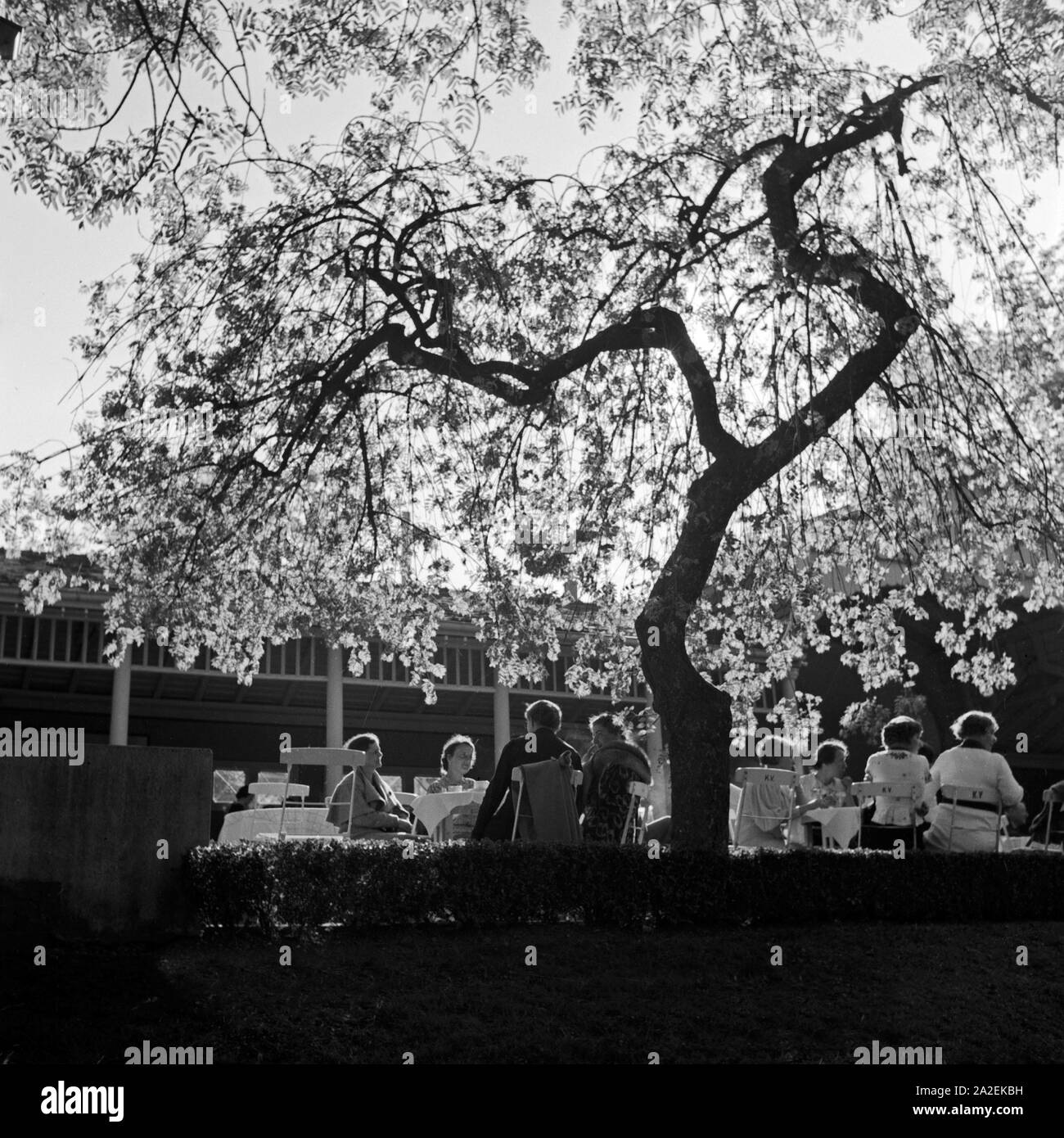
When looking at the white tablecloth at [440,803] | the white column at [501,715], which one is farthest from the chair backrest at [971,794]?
the white column at [501,715]

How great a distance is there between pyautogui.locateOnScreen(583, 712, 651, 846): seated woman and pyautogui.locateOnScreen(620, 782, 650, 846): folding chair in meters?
0.03

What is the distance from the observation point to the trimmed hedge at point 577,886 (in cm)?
727

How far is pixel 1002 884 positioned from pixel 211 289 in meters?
6.97

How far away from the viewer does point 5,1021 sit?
213 inches

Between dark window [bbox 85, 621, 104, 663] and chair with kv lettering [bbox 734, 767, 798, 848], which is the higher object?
dark window [bbox 85, 621, 104, 663]

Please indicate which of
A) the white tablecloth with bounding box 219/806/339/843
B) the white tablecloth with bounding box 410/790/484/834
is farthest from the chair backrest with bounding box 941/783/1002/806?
the white tablecloth with bounding box 219/806/339/843

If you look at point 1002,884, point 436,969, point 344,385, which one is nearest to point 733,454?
point 344,385

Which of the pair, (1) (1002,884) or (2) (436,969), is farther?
(1) (1002,884)

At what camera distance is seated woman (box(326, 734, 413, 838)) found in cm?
998

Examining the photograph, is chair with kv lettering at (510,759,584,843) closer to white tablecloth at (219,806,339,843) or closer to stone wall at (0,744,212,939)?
white tablecloth at (219,806,339,843)

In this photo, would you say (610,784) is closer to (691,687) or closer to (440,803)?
(691,687)

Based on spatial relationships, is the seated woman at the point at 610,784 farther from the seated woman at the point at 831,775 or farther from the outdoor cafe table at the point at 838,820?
the seated woman at the point at 831,775
